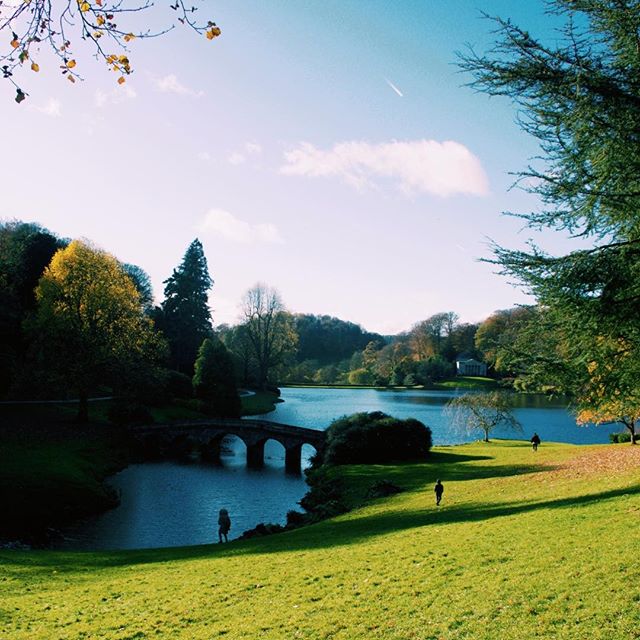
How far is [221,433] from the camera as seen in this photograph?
45500 mm

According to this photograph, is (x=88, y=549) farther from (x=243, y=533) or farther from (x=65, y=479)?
(x=65, y=479)

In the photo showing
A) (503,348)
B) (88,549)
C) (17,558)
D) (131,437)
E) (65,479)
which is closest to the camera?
(503,348)

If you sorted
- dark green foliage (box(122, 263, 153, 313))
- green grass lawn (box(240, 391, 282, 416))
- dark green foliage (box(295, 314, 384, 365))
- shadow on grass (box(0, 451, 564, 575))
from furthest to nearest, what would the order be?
dark green foliage (box(295, 314, 384, 365)), dark green foliage (box(122, 263, 153, 313)), green grass lawn (box(240, 391, 282, 416)), shadow on grass (box(0, 451, 564, 575))

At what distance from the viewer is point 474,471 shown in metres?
30.7

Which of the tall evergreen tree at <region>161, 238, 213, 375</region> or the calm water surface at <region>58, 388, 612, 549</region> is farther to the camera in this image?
the tall evergreen tree at <region>161, 238, 213, 375</region>

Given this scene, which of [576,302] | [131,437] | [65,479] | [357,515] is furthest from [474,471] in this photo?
[131,437]

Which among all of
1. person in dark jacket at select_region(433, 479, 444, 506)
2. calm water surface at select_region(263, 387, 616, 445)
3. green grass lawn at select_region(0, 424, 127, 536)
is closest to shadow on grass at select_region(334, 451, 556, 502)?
person in dark jacket at select_region(433, 479, 444, 506)

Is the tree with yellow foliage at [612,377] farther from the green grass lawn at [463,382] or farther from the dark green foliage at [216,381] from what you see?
the green grass lawn at [463,382]

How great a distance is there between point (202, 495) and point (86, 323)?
20.0 meters

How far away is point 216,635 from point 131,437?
3705 centimetres

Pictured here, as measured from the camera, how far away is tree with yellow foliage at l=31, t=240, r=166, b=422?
1689 inches

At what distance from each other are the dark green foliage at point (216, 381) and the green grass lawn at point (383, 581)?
1562 inches

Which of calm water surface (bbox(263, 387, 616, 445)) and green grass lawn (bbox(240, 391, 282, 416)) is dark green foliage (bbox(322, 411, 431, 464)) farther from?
green grass lawn (bbox(240, 391, 282, 416))

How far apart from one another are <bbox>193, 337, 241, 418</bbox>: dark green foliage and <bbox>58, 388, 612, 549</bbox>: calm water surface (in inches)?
169
